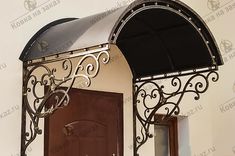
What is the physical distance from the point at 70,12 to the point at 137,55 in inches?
24.6

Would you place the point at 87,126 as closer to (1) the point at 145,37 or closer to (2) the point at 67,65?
(2) the point at 67,65

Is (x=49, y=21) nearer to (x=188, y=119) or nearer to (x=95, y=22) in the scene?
(x=95, y=22)

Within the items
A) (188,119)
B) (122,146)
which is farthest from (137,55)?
(188,119)

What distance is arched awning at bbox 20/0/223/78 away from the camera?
215 centimetres

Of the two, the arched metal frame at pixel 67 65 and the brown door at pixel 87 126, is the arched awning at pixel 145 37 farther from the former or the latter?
the brown door at pixel 87 126

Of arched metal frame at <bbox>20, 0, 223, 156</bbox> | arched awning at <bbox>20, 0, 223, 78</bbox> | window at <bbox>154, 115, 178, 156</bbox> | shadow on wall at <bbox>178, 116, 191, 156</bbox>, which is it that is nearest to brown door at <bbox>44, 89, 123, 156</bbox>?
arched metal frame at <bbox>20, 0, 223, 156</bbox>

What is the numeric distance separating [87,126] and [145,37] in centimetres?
78

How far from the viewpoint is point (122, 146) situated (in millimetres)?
3018

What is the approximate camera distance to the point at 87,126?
281 centimetres

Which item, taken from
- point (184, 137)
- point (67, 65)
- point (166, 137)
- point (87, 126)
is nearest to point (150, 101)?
point (166, 137)

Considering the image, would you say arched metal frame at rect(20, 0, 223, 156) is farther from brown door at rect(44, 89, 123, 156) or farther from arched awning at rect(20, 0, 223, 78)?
brown door at rect(44, 89, 123, 156)

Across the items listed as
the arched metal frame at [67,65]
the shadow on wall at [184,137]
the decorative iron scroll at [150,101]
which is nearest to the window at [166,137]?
the shadow on wall at [184,137]

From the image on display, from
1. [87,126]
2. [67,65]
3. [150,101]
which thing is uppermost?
[67,65]

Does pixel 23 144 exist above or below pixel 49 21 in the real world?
below
